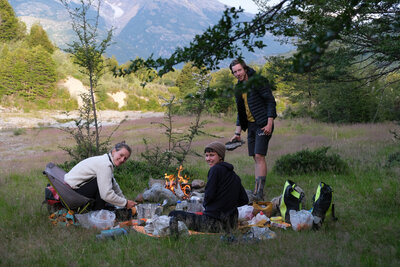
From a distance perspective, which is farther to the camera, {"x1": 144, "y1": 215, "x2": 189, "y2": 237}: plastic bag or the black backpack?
the black backpack

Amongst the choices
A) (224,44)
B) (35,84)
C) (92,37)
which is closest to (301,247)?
(224,44)

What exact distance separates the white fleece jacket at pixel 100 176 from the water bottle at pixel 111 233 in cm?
64

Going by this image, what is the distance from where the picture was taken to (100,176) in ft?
15.1

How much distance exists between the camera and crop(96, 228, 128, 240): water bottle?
391 centimetres

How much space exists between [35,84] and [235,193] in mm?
40333

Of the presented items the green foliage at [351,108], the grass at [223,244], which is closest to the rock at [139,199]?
the grass at [223,244]

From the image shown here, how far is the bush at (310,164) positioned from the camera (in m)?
7.52

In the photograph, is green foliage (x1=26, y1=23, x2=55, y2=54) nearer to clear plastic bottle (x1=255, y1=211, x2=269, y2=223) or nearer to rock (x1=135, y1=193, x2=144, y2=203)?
rock (x1=135, y1=193, x2=144, y2=203)

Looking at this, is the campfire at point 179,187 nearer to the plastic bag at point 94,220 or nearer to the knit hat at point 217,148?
the plastic bag at point 94,220

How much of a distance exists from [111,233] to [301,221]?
2.31m

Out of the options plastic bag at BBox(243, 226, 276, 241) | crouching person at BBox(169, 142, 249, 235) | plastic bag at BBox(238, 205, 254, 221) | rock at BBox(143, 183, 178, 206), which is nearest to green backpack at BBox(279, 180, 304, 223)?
plastic bag at BBox(238, 205, 254, 221)

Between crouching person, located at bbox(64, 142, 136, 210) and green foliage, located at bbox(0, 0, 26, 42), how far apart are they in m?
50.7

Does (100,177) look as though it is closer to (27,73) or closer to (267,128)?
(267,128)

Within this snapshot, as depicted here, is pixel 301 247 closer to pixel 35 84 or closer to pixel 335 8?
pixel 335 8
